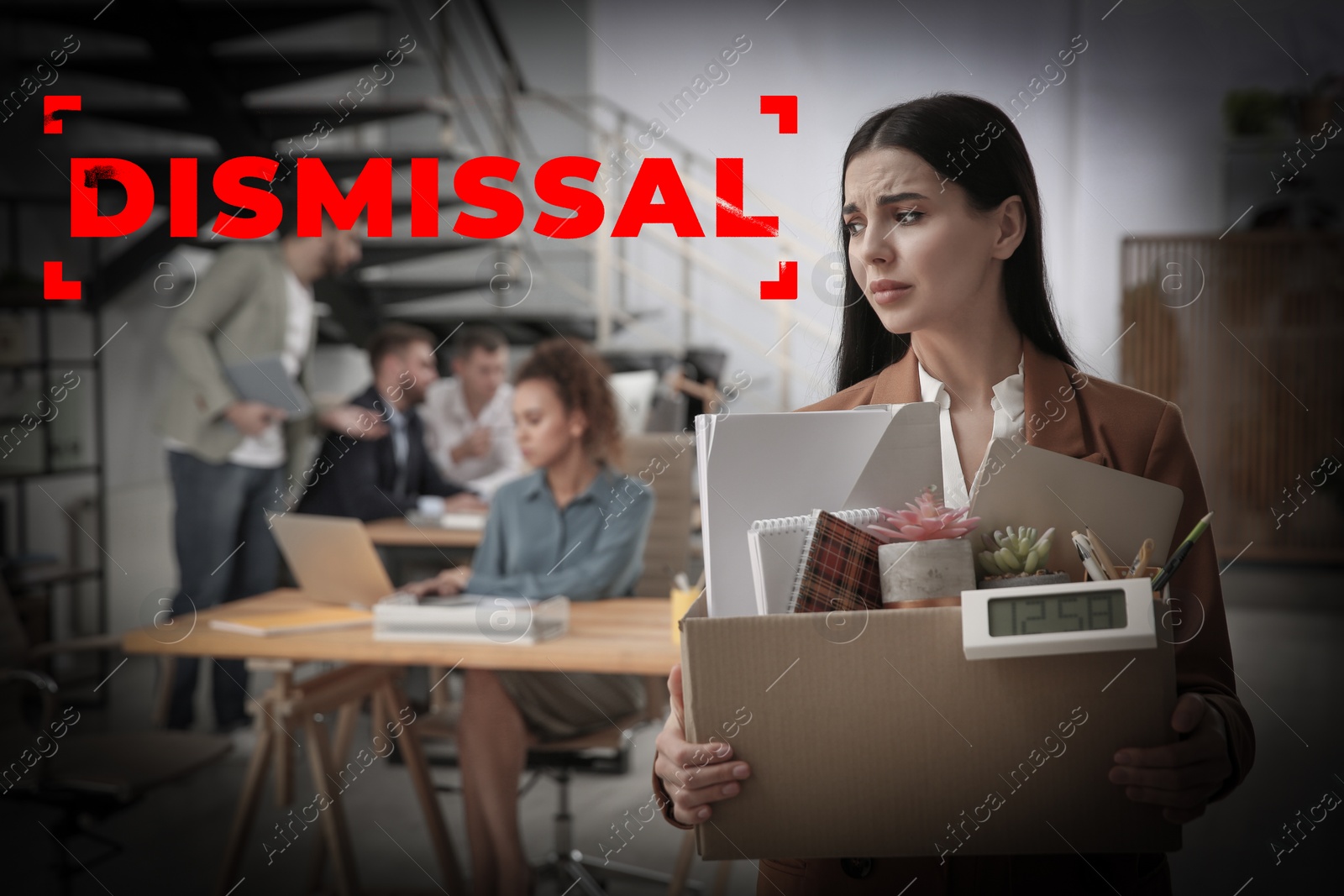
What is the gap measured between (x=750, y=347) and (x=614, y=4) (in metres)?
2.13

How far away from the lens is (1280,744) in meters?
3.38

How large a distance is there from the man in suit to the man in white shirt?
32 cm

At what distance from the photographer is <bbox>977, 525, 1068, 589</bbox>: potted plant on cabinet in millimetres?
769

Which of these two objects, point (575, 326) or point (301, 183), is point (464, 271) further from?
point (301, 183)

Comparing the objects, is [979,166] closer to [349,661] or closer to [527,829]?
[349,661]

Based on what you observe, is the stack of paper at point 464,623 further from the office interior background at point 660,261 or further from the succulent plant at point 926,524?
the succulent plant at point 926,524

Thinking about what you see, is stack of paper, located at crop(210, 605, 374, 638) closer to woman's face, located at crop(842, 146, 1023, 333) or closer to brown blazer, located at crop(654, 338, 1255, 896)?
brown blazer, located at crop(654, 338, 1255, 896)

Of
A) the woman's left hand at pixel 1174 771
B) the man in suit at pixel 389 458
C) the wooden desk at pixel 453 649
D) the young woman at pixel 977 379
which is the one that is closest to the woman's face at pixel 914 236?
the young woman at pixel 977 379

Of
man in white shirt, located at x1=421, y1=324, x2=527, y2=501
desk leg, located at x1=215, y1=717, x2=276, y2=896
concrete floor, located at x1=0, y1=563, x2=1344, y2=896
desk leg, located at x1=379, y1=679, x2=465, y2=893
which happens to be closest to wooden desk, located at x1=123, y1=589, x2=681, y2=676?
desk leg, located at x1=215, y1=717, x2=276, y2=896

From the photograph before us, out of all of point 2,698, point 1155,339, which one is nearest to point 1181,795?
point 2,698

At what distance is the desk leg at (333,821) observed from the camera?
2146 mm

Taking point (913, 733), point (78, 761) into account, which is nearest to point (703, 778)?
point (913, 733)

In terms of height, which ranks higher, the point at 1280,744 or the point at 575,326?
the point at 575,326

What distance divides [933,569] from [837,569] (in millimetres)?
69
